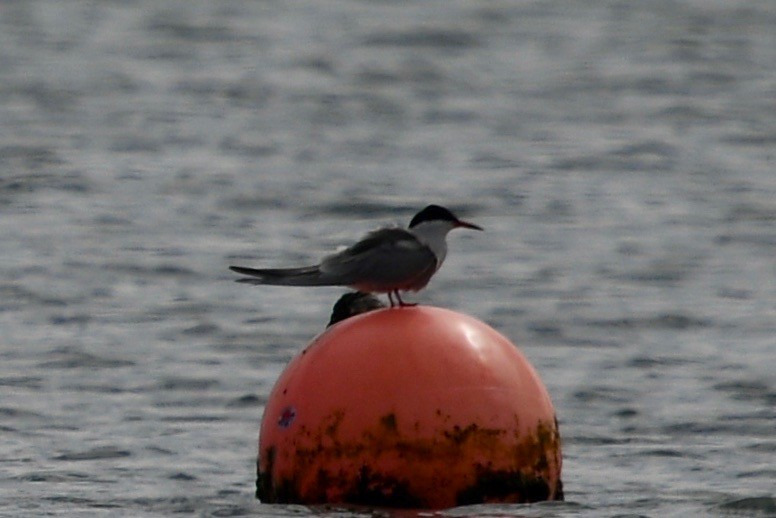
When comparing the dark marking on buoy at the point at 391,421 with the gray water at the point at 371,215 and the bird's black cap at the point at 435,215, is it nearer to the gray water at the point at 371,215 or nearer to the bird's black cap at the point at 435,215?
the gray water at the point at 371,215

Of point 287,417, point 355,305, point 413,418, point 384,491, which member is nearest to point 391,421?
point 413,418

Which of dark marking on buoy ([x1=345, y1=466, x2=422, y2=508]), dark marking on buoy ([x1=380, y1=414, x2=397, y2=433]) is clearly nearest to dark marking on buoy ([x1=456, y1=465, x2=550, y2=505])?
dark marking on buoy ([x1=345, y1=466, x2=422, y2=508])

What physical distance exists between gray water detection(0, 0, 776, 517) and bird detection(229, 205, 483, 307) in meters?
1.12

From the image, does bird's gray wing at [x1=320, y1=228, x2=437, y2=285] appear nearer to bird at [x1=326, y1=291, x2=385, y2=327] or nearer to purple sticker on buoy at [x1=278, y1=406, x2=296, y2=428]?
purple sticker on buoy at [x1=278, y1=406, x2=296, y2=428]

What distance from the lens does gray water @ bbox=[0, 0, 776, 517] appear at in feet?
42.4

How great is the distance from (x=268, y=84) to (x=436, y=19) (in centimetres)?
568

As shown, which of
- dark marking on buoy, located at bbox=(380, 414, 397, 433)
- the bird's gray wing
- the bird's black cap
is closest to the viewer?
Answer: dark marking on buoy, located at bbox=(380, 414, 397, 433)

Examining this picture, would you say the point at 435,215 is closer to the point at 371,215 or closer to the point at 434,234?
the point at 434,234

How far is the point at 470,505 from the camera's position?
9.62 m

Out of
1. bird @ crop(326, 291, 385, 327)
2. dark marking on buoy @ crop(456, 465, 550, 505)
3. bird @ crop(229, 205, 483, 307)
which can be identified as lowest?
dark marking on buoy @ crop(456, 465, 550, 505)

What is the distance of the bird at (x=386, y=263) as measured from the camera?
10.0 meters

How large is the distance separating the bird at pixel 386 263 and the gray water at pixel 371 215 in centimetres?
112

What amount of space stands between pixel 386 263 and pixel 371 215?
11.7m

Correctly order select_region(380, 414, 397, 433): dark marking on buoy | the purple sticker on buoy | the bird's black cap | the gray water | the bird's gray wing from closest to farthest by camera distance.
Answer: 1. select_region(380, 414, 397, 433): dark marking on buoy
2. the purple sticker on buoy
3. the bird's gray wing
4. the bird's black cap
5. the gray water
